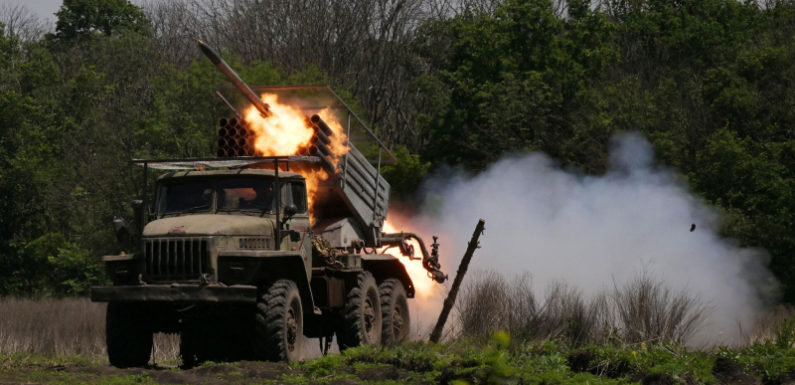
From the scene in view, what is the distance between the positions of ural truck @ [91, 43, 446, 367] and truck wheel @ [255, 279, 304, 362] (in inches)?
0.7

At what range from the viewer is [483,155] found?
43906mm

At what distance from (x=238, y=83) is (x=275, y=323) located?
4706mm

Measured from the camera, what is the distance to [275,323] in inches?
642

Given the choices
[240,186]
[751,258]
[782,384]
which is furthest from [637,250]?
[782,384]

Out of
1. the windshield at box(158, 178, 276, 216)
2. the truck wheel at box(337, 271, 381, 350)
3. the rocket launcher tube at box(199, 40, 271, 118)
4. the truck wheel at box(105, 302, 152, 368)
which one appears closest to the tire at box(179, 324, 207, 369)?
the truck wheel at box(105, 302, 152, 368)

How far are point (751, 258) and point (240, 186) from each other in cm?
1666

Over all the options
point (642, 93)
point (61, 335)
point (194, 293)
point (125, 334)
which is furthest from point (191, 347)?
point (642, 93)

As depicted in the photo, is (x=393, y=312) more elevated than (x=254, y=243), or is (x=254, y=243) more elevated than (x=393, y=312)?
(x=254, y=243)

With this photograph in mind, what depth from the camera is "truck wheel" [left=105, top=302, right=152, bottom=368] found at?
17.0 m

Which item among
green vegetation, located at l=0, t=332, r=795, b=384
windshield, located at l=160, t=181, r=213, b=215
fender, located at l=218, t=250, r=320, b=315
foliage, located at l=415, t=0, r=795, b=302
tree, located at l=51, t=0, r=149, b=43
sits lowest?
green vegetation, located at l=0, t=332, r=795, b=384

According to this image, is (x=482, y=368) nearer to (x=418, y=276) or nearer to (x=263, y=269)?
(x=263, y=269)

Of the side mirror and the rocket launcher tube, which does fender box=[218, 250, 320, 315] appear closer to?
the side mirror

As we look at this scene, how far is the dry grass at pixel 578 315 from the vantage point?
1764 centimetres

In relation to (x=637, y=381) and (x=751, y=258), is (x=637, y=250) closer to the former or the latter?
(x=751, y=258)
